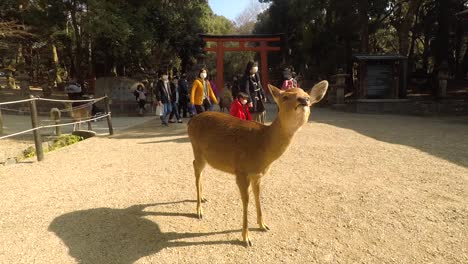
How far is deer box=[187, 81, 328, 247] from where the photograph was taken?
2865 mm

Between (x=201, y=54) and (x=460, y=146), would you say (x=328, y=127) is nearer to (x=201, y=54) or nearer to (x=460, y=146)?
(x=460, y=146)

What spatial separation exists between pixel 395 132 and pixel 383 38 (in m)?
22.3

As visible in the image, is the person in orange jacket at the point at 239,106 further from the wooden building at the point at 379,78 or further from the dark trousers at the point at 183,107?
the wooden building at the point at 379,78

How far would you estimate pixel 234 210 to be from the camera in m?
4.02

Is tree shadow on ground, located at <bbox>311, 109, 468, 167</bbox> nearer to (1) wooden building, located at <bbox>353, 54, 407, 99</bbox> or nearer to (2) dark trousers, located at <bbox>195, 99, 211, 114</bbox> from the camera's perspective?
(2) dark trousers, located at <bbox>195, 99, 211, 114</bbox>

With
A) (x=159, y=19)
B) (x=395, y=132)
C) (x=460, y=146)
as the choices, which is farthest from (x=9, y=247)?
(x=159, y=19)

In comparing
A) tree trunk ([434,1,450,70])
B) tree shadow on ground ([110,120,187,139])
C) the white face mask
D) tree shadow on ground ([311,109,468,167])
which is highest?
tree trunk ([434,1,450,70])

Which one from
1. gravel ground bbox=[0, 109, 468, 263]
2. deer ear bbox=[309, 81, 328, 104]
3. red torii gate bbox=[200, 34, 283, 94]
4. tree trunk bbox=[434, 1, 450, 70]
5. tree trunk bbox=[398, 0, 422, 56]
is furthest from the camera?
red torii gate bbox=[200, 34, 283, 94]

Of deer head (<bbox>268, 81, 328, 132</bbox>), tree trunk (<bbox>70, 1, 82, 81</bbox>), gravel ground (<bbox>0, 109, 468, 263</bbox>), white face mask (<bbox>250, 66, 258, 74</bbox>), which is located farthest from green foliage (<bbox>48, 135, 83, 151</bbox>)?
tree trunk (<bbox>70, 1, 82, 81</bbox>)

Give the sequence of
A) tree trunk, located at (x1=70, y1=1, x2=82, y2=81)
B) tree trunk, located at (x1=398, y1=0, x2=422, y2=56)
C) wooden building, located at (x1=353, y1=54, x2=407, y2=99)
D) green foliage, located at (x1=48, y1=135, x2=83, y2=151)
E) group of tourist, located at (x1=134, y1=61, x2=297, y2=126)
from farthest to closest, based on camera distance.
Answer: tree trunk, located at (x1=398, y1=0, x2=422, y2=56)
tree trunk, located at (x1=70, y1=1, x2=82, y2=81)
wooden building, located at (x1=353, y1=54, x2=407, y2=99)
green foliage, located at (x1=48, y1=135, x2=83, y2=151)
group of tourist, located at (x1=134, y1=61, x2=297, y2=126)

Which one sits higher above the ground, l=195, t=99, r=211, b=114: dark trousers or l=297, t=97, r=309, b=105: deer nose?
l=297, t=97, r=309, b=105: deer nose

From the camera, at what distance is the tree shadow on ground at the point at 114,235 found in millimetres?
3074

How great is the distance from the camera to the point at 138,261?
296 cm

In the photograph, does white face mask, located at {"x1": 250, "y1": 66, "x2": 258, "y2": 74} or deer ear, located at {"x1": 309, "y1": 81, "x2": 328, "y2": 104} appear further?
white face mask, located at {"x1": 250, "y1": 66, "x2": 258, "y2": 74}
